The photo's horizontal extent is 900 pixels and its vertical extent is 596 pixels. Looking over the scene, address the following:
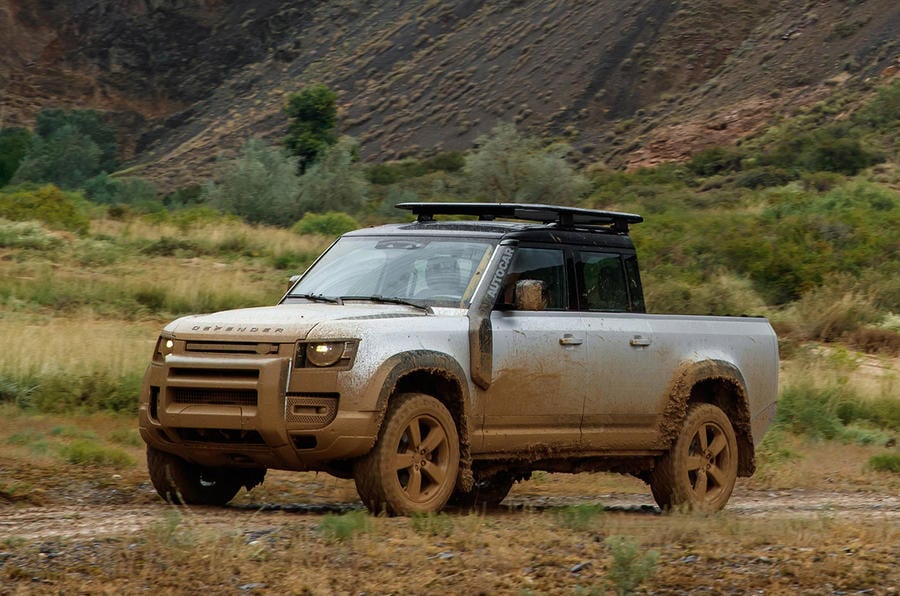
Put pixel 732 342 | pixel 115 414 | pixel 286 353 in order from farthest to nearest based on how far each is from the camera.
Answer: pixel 115 414, pixel 732 342, pixel 286 353

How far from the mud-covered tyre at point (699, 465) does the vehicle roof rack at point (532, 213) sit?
1524 mm

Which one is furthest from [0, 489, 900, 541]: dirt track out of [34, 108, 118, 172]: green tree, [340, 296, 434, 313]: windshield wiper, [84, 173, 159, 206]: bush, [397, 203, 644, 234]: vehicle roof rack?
[34, 108, 118, 172]: green tree

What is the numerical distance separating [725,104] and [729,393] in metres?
58.5

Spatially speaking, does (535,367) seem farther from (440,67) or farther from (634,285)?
(440,67)

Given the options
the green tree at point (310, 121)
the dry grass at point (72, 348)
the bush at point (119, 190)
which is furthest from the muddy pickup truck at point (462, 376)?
the green tree at point (310, 121)

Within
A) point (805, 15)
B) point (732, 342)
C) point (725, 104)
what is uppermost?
point (805, 15)

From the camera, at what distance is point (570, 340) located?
9891mm

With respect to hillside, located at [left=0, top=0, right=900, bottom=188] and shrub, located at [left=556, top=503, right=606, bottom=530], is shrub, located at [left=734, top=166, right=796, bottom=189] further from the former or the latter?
shrub, located at [left=556, top=503, right=606, bottom=530]

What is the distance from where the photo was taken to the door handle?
983cm

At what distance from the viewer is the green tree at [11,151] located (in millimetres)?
73812

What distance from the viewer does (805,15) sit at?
232 feet

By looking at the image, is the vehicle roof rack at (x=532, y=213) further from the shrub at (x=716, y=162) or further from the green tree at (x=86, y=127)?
the green tree at (x=86, y=127)

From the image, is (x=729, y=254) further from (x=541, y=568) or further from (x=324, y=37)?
(x=324, y=37)

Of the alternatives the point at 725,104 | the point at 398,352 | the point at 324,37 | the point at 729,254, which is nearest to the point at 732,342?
the point at 398,352
